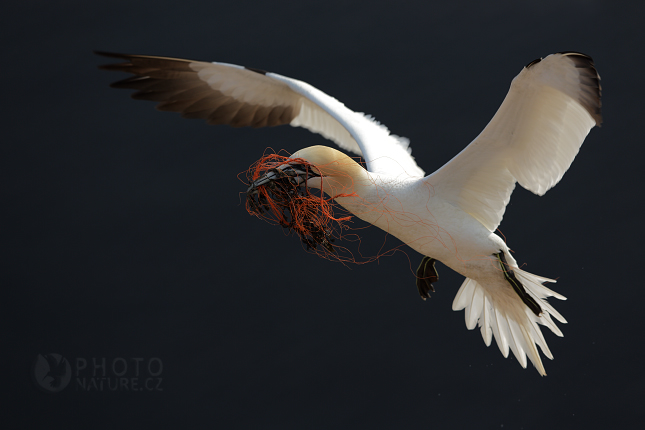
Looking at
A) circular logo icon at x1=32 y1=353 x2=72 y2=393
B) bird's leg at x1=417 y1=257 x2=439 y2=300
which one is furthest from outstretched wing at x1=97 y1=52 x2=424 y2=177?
circular logo icon at x1=32 y1=353 x2=72 y2=393

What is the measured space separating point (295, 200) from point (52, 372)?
217cm

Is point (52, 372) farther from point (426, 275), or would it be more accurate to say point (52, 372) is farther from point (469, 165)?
point (469, 165)

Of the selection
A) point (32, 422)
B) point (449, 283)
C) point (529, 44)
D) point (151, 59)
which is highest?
point (529, 44)

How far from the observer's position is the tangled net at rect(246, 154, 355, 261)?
6.59 feet

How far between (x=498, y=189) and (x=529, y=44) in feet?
6.25

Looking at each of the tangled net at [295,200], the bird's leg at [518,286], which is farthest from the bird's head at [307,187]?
the bird's leg at [518,286]

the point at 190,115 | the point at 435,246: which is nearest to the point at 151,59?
the point at 190,115

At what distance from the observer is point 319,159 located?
6.72 ft

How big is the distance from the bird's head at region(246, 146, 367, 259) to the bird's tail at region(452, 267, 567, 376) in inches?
26.0

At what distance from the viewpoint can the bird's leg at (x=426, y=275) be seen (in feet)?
8.50

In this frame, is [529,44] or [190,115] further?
[529,44]

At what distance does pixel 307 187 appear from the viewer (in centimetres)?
205

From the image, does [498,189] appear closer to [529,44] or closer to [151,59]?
[151,59]

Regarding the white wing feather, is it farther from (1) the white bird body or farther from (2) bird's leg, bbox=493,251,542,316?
(2) bird's leg, bbox=493,251,542,316
